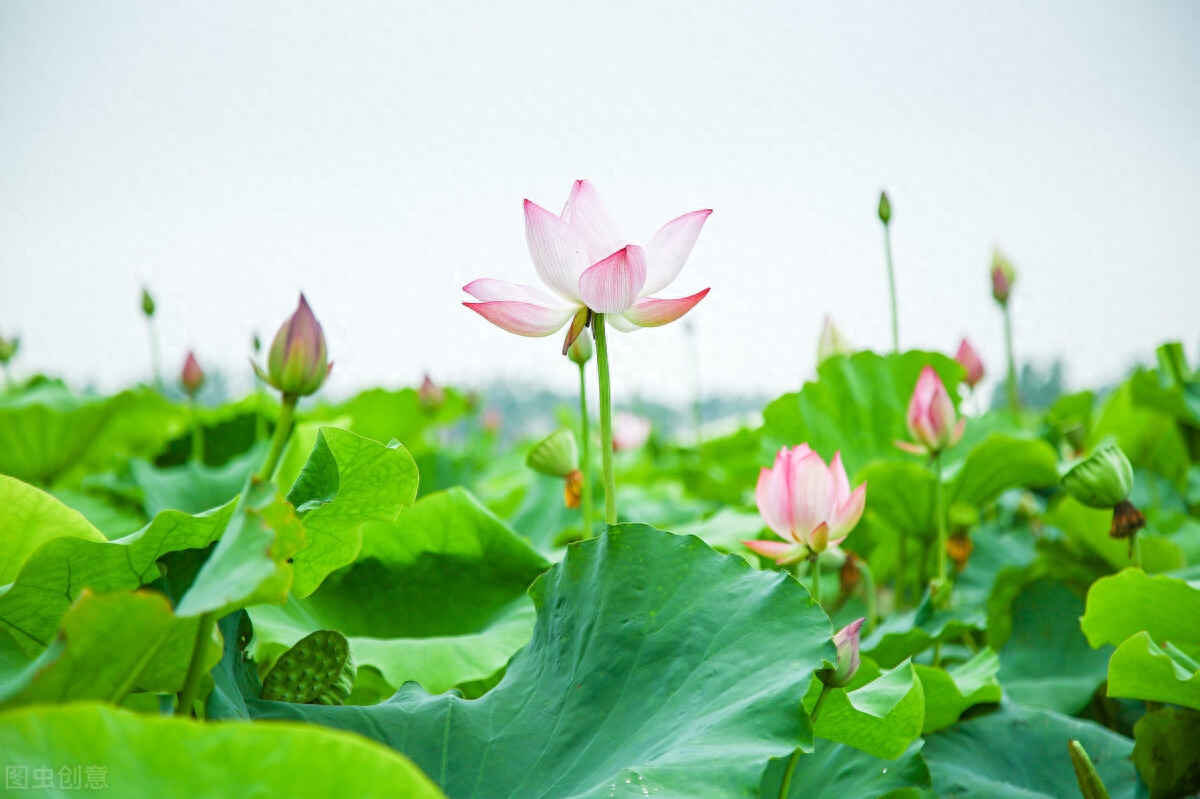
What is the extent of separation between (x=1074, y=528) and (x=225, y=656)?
1077 millimetres

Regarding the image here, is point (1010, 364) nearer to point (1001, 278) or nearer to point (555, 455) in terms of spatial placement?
point (1001, 278)

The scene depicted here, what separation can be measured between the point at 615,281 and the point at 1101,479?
0.62 meters

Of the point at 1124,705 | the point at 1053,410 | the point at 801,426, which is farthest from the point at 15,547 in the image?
the point at 1053,410

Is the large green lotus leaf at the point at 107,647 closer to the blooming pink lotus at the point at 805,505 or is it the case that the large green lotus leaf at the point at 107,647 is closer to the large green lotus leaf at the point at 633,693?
the large green lotus leaf at the point at 633,693

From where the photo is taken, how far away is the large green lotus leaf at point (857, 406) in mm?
1239

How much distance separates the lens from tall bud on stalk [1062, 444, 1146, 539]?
2.77ft

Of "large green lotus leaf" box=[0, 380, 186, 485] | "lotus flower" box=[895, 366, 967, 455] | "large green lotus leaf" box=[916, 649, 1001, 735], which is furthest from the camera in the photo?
"large green lotus leaf" box=[0, 380, 186, 485]

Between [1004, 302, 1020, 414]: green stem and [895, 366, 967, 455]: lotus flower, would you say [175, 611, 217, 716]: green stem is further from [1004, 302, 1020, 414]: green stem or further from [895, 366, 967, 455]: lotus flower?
[1004, 302, 1020, 414]: green stem

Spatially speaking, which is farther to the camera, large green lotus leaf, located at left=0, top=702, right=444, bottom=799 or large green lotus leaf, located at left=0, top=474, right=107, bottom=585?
large green lotus leaf, located at left=0, top=474, right=107, bottom=585

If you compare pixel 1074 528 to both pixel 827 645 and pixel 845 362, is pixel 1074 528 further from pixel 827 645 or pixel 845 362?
pixel 827 645

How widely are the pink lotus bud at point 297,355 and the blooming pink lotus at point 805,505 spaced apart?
402mm

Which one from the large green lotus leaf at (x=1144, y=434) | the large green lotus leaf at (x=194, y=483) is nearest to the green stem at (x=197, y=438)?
the large green lotus leaf at (x=194, y=483)

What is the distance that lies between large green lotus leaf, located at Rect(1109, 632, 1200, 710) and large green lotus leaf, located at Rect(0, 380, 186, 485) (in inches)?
59.5

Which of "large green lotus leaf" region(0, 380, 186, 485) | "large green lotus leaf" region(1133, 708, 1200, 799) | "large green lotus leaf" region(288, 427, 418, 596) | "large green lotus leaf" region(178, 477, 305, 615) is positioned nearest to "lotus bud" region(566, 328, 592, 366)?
"large green lotus leaf" region(288, 427, 418, 596)
